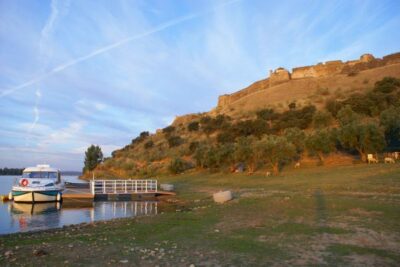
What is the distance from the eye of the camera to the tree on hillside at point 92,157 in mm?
99812

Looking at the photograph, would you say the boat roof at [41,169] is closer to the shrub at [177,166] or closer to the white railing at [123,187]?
the white railing at [123,187]

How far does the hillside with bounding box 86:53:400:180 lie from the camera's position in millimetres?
41594

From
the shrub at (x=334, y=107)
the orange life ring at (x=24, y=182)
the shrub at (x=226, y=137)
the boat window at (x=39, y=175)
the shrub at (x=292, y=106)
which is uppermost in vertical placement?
the shrub at (x=292, y=106)

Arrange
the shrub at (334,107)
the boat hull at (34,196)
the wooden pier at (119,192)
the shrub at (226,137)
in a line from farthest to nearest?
the shrub at (226,137) → the shrub at (334,107) → the wooden pier at (119,192) → the boat hull at (34,196)

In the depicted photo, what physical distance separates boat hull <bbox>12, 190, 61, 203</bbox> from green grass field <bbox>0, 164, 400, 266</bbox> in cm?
1884

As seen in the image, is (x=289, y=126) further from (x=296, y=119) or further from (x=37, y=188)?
(x=37, y=188)

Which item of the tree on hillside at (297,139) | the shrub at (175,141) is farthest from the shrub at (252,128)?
the tree on hillside at (297,139)

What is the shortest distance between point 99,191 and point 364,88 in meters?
63.9

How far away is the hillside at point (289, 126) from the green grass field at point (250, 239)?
20.8 meters

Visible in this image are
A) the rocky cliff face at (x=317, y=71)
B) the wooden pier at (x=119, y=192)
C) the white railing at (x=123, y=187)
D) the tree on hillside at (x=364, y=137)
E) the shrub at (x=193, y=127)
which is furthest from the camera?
the rocky cliff face at (x=317, y=71)

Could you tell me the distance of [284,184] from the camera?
31.9 m

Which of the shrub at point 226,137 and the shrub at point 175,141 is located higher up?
the shrub at point 175,141

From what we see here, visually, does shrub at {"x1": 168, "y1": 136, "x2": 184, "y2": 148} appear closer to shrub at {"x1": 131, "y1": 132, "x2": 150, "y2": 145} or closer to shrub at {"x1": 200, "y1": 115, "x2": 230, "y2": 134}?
shrub at {"x1": 200, "y1": 115, "x2": 230, "y2": 134}

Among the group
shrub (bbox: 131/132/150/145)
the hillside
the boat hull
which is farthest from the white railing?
→ shrub (bbox: 131/132/150/145)
